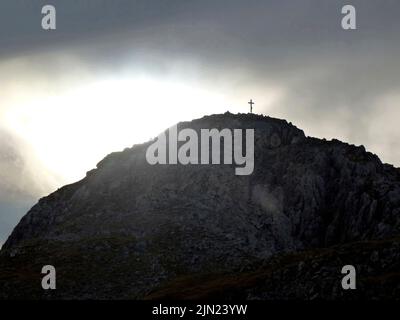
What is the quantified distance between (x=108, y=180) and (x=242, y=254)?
4627 centimetres

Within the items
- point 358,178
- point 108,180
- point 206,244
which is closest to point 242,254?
point 206,244

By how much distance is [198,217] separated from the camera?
150 meters

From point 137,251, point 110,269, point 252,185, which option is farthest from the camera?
point 252,185

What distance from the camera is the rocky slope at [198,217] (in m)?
129

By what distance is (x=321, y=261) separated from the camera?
9181 cm

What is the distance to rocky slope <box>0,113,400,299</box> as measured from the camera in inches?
5089
